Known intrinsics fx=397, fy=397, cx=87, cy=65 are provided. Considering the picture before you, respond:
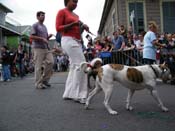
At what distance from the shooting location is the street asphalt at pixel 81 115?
5453 millimetres

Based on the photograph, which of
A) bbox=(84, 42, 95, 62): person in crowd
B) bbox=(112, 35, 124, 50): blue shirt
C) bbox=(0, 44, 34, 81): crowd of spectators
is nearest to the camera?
bbox=(112, 35, 124, 50): blue shirt

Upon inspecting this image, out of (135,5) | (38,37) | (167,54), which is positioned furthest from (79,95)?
(135,5)

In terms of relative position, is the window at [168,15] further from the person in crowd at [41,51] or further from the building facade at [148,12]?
the person in crowd at [41,51]

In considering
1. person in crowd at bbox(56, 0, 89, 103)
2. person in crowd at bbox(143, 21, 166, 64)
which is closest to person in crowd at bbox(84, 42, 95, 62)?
person in crowd at bbox(143, 21, 166, 64)

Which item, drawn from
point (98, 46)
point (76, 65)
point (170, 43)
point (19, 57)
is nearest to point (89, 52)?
point (98, 46)

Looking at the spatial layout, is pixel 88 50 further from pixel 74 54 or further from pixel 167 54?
pixel 74 54

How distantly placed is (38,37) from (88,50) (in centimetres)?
394

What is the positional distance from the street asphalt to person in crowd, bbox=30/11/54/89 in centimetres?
250

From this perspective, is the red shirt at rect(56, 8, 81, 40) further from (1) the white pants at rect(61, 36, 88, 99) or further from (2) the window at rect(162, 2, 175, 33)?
(2) the window at rect(162, 2, 175, 33)

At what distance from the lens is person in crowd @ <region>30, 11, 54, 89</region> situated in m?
10.9

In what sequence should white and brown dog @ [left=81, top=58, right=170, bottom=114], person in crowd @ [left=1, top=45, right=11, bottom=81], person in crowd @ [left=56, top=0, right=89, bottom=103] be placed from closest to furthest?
1. white and brown dog @ [left=81, top=58, right=170, bottom=114]
2. person in crowd @ [left=56, top=0, right=89, bottom=103]
3. person in crowd @ [left=1, top=45, right=11, bottom=81]

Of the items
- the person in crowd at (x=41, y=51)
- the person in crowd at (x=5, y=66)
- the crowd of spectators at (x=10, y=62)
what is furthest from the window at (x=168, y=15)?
the person in crowd at (x=41, y=51)

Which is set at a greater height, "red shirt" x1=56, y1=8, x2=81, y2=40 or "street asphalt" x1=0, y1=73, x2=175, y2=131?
"red shirt" x1=56, y1=8, x2=81, y2=40

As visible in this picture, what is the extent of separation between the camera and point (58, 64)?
3916cm
